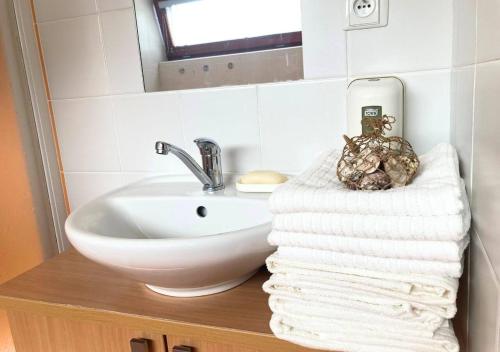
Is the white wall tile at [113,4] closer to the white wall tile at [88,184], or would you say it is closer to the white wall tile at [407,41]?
the white wall tile at [88,184]

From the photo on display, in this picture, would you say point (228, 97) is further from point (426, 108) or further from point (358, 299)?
point (358, 299)

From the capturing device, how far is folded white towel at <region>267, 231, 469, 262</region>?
434 mm

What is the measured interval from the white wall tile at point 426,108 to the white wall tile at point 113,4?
632 mm

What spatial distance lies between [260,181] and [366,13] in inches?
15.2

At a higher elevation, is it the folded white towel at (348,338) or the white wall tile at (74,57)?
the white wall tile at (74,57)

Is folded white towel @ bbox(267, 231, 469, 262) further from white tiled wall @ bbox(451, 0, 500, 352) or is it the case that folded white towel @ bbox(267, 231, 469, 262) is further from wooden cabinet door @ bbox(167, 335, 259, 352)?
wooden cabinet door @ bbox(167, 335, 259, 352)

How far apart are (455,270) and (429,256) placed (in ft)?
0.09

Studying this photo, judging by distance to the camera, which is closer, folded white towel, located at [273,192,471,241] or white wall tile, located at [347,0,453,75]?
folded white towel, located at [273,192,471,241]

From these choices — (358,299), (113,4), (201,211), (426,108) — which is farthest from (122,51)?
(358,299)

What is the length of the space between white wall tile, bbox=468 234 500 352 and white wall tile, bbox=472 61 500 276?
24mm

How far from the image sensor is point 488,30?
16.6 inches

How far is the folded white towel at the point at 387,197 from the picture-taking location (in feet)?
1.44

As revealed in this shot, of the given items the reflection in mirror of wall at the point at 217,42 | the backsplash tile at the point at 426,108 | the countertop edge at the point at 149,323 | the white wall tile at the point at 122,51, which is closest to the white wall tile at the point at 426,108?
the backsplash tile at the point at 426,108

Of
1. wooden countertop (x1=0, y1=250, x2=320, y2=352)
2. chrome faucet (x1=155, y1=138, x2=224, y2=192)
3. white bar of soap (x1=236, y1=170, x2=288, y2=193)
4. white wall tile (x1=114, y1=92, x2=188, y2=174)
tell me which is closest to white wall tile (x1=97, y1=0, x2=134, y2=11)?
white wall tile (x1=114, y1=92, x2=188, y2=174)
